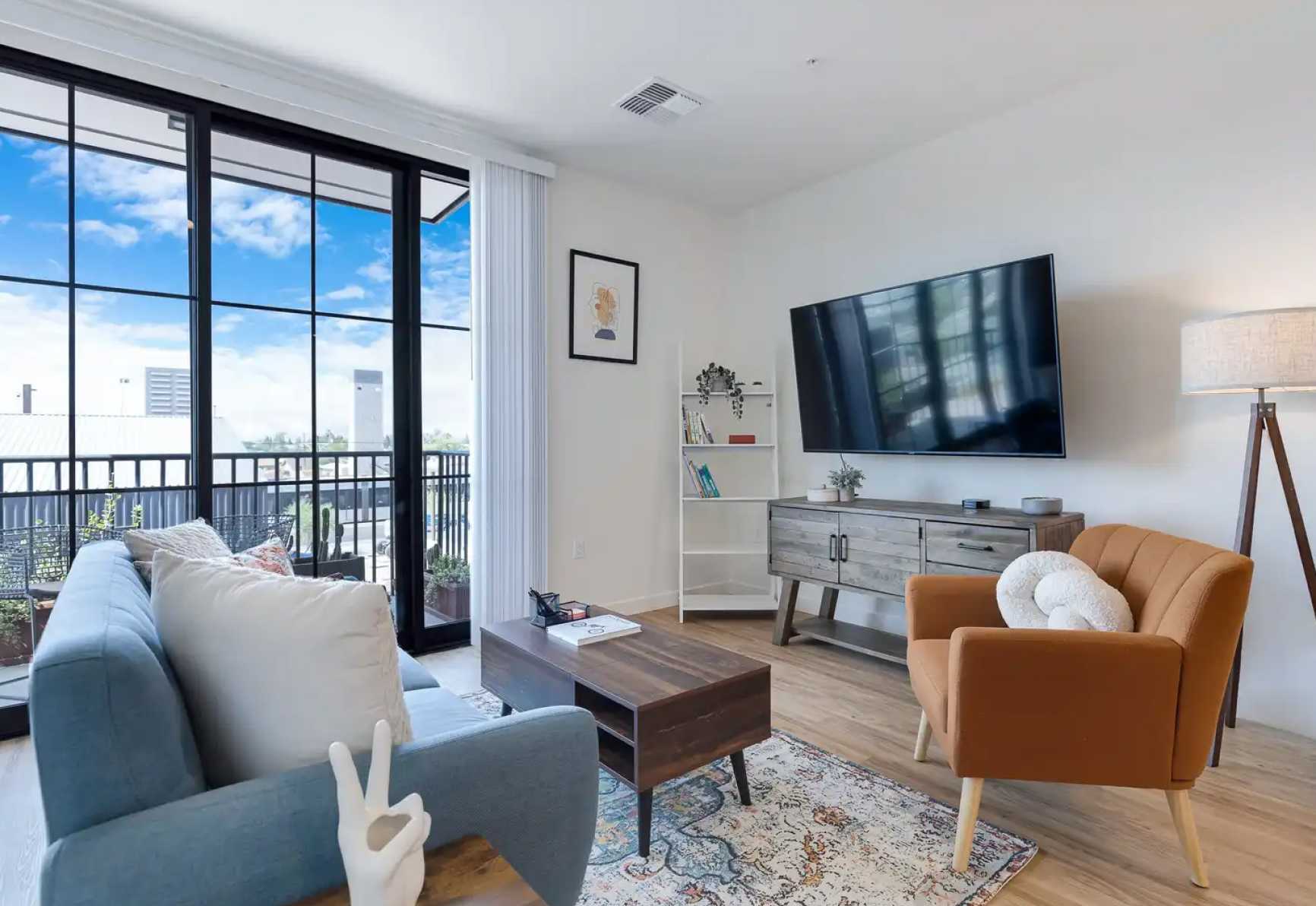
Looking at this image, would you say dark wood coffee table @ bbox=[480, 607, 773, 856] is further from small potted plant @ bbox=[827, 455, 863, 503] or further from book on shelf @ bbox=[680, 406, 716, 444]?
book on shelf @ bbox=[680, 406, 716, 444]

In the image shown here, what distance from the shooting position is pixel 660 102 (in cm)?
315

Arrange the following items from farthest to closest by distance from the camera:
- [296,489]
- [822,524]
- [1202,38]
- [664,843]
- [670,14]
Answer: [822,524], [296,489], [1202,38], [670,14], [664,843]

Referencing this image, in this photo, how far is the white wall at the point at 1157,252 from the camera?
251 centimetres

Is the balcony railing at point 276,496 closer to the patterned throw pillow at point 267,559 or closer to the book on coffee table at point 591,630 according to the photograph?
the patterned throw pillow at point 267,559

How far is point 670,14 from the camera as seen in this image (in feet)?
8.24

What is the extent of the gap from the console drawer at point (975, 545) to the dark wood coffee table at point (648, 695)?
128 cm

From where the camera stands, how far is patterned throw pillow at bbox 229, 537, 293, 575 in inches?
77.2

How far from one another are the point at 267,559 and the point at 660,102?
2.50 meters

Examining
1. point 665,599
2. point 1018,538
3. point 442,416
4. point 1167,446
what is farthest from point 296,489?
point 1167,446

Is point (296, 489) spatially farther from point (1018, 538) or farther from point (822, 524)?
point (1018, 538)

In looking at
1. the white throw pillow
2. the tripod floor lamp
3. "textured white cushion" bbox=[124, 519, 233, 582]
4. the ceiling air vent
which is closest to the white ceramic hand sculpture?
the white throw pillow

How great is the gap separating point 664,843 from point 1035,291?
2525mm

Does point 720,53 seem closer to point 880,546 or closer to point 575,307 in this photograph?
point 575,307

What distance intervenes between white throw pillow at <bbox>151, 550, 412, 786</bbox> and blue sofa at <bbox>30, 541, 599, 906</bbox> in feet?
0.13
